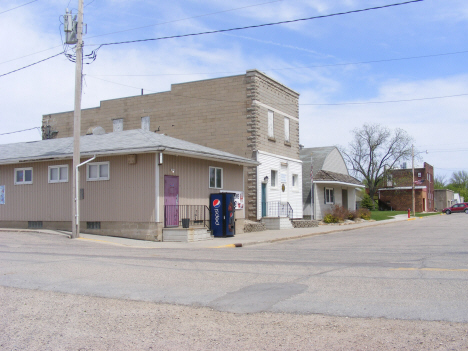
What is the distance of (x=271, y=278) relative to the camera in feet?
31.2

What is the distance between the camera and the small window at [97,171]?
1995 cm

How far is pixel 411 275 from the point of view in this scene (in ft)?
31.4

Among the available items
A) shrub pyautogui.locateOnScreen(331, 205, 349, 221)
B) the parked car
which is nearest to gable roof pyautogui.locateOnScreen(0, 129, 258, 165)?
shrub pyautogui.locateOnScreen(331, 205, 349, 221)

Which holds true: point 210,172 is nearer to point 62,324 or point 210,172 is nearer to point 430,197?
point 62,324

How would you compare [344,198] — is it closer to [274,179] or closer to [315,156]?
[315,156]

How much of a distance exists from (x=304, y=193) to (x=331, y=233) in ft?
36.6

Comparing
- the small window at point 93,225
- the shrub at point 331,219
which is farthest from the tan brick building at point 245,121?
the small window at point 93,225

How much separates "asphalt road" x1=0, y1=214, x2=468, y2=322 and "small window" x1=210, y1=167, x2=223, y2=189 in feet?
24.4

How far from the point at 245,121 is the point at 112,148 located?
10.2m

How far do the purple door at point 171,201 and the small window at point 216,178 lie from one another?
2749mm

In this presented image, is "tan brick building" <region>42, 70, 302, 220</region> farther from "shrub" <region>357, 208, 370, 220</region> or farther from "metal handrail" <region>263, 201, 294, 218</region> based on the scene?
"shrub" <region>357, 208, 370, 220</region>

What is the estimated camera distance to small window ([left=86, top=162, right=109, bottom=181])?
20.0 metres

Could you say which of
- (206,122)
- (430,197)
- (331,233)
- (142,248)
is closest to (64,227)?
(142,248)

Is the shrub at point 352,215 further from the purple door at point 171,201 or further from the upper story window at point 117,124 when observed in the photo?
the purple door at point 171,201
